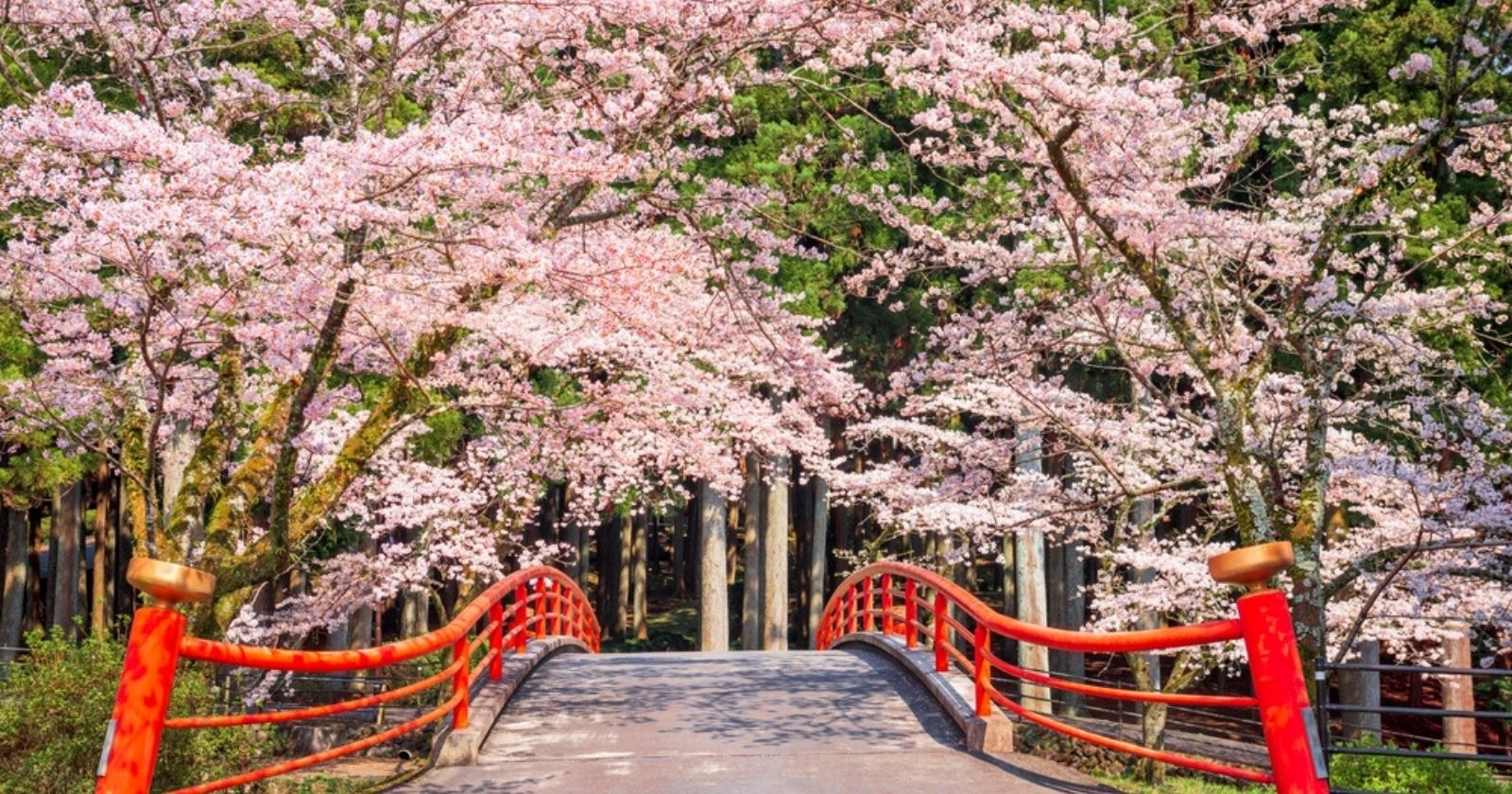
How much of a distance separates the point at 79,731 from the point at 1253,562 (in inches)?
311

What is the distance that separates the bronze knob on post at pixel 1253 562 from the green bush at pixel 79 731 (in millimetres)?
6657

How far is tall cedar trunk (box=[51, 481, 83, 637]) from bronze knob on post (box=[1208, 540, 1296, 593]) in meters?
24.4

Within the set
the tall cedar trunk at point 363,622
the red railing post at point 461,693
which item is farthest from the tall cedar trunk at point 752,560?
the red railing post at point 461,693

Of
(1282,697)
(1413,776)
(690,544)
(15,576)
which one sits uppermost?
(690,544)

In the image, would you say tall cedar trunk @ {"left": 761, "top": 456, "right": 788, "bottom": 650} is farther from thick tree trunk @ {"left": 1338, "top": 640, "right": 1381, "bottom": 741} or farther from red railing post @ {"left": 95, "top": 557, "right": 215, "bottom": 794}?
red railing post @ {"left": 95, "top": 557, "right": 215, "bottom": 794}

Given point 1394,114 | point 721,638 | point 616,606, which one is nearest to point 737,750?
point 1394,114

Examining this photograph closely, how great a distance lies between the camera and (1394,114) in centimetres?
1694

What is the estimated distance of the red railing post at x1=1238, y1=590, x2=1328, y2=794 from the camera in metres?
4.44

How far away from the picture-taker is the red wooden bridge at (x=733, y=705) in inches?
175

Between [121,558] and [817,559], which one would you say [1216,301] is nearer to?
[817,559]

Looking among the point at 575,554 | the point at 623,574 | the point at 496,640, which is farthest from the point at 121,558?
the point at 496,640

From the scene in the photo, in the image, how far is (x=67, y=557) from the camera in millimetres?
24516

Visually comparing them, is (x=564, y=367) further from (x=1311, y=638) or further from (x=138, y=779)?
(x=138, y=779)

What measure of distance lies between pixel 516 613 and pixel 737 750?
4.33 metres
